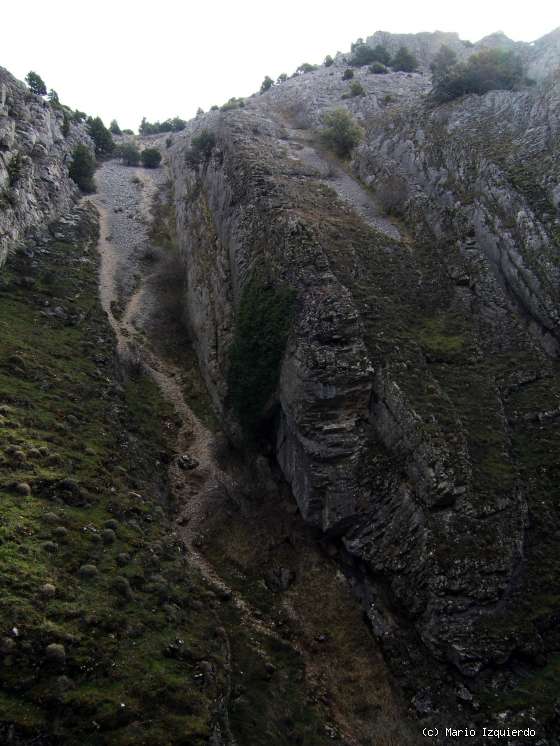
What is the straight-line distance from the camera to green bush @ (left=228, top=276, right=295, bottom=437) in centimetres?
2581

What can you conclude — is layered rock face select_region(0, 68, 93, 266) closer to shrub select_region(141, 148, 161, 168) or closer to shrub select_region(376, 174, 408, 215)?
shrub select_region(141, 148, 161, 168)

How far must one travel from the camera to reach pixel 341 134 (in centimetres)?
4741

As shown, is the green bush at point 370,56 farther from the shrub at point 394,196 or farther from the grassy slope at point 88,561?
the grassy slope at point 88,561

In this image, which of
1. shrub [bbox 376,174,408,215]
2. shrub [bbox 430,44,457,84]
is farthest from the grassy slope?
shrub [bbox 430,44,457,84]

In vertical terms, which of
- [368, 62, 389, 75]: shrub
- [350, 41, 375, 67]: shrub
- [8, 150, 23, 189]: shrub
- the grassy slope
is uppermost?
[350, 41, 375, 67]: shrub

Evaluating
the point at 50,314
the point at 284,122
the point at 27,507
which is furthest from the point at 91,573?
the point at 284,122

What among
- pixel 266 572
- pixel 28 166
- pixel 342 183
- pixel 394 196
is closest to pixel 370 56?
pixel 342 183

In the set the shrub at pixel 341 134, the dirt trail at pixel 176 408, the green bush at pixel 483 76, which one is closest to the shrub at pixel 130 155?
the dirt trail at pixel 176 408

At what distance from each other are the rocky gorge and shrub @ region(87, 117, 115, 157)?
28587mm

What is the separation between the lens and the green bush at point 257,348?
2581 centimetres

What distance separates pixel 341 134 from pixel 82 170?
93.2 ft

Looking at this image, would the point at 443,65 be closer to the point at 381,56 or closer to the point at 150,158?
the point at 381,56

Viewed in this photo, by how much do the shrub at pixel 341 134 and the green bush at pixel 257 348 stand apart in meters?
25.7

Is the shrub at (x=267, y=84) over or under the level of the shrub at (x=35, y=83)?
over
